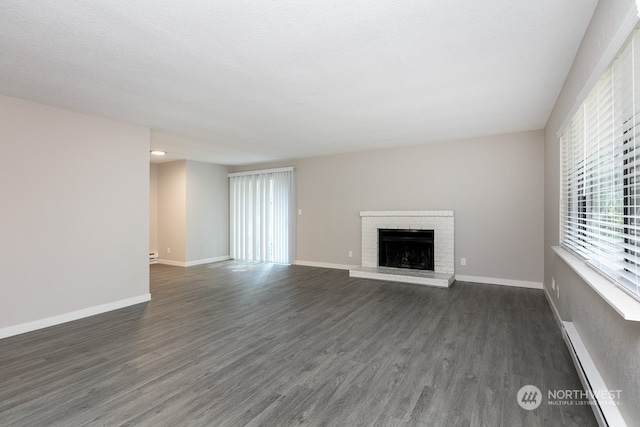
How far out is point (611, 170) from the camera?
1863mm

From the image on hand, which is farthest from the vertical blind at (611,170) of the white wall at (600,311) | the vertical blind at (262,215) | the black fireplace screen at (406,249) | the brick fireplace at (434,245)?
the vertical blind at (262,215)

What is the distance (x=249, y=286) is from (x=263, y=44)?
12.8 ft

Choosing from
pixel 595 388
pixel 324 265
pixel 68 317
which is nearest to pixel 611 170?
pixel 595 388

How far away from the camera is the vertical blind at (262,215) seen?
7.27 metres

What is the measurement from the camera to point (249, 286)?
5.18 m

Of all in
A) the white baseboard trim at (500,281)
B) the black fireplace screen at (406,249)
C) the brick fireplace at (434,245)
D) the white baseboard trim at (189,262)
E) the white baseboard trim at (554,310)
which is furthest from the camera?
the white baseboard trim at (189,262)

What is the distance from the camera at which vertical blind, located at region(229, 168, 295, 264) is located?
7.27 metres

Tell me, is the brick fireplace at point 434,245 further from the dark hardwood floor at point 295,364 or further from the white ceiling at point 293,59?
the white ceiling at point 293,59

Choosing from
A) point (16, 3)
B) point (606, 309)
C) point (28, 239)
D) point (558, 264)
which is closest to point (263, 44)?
point (16, 3)

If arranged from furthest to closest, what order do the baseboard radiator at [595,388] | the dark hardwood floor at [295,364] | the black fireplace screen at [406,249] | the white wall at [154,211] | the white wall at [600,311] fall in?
1. the white wall at [154,211]
2. the black fireplace screen at [406,249]
3. the dark hardwood floor at [295,364]
4. the baseboard radiator at [595,388]
5. the white wall at [600,311]

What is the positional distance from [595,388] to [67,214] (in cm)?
506

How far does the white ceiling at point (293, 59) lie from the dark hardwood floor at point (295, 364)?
246 cm

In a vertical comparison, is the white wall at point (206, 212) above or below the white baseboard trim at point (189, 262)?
above

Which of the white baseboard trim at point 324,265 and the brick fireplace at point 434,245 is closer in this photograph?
the brick fireplace at point 434,245
